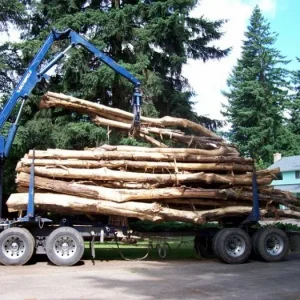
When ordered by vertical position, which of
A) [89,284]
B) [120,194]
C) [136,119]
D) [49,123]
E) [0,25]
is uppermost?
[0,25]

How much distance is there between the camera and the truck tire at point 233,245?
1342 cm

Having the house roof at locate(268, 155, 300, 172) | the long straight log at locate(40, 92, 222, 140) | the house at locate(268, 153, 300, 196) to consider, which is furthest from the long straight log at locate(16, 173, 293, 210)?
the house at locate(268, 153, 300, 196)

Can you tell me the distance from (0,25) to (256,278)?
19261 mm

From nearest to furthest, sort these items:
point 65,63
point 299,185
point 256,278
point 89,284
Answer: point 89,284, point 256,278, point 65,63, point 299,185

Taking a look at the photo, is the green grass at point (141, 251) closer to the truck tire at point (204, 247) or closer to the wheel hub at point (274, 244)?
the truck tire at point (204, 247)

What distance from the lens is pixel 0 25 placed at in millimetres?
24641

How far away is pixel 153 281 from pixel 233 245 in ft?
13.2

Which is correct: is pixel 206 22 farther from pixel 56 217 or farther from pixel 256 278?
pixel 256 278

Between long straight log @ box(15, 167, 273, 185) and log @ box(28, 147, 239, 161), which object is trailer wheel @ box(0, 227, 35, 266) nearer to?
long straight log @ box(15, 167, 273, 185)

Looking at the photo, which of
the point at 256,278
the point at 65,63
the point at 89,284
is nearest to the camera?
the point at 89,284

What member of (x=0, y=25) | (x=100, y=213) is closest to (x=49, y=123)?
(x=0, y=25)

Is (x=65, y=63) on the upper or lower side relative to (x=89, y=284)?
upper

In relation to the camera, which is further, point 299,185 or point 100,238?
point 299,185

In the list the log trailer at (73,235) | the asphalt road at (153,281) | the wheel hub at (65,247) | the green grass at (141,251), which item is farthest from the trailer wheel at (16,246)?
the green grass at (141,251)
